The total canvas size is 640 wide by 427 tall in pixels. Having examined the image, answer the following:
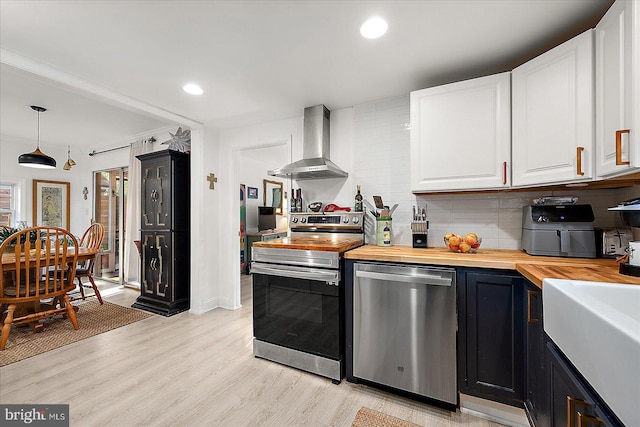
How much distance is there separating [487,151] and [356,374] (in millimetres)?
1819

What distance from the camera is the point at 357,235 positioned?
259 centimetres

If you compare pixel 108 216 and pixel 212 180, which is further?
pixel 108 216

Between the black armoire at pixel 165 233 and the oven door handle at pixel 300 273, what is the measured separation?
167 cm

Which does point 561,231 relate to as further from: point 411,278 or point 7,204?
point 7,204

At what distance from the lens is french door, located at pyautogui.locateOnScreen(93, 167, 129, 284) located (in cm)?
501

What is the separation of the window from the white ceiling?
278 cm

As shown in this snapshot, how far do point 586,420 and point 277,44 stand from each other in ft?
7.41

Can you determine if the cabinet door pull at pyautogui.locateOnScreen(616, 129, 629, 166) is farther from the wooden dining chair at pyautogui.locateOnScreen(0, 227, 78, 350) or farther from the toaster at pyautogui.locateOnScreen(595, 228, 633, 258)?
the wooden dining chair at pyautogui.locateOnScreen(0, 227, 78, 350)

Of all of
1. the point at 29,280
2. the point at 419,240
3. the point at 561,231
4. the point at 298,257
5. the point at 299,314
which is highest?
the point at 561,231

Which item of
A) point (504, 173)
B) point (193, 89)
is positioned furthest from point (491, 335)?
point (193, 89)

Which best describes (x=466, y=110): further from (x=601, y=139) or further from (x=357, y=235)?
(x=357, y=235)

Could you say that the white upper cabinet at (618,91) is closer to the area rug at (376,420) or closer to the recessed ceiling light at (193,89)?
the area rug at (376,420)

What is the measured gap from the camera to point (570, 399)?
2.99ft

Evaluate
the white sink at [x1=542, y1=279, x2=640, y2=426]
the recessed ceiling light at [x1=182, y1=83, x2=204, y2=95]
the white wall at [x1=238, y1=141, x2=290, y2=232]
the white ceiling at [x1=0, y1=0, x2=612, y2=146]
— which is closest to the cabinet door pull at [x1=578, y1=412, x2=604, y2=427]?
the white sink at [x1=542, y1=279, x2=640, y2=426]
